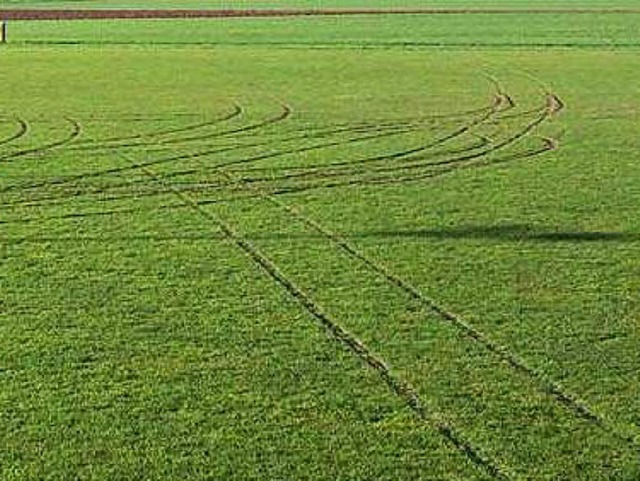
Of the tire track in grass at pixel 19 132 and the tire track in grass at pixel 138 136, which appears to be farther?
the tire track in grass at pixel 19 132

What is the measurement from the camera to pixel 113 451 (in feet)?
28.3

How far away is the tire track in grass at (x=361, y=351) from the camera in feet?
28.2

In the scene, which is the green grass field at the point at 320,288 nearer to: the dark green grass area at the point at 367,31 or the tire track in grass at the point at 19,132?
the tire track in grass at the point at 19,132

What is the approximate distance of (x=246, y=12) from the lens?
6216 cm

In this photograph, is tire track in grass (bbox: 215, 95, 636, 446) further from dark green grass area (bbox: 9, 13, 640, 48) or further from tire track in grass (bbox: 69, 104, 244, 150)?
dark green grass area (bbox: 9, 13, 640, 48)

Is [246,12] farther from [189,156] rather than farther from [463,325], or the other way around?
[463,325]

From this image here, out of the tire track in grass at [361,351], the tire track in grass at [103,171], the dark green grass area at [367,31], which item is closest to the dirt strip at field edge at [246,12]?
the dark green grass area at [367,31]

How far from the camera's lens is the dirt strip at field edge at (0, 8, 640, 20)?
59.6 m

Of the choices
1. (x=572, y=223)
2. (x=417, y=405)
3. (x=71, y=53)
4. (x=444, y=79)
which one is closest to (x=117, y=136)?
(x=572, y=223)

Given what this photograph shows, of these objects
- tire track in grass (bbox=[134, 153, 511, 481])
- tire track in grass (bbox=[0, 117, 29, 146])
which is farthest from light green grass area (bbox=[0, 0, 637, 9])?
tire track in grass (bbox=[134, 153, 511, 481])

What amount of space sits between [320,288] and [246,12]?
50.7 metres

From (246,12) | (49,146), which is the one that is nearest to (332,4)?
(246,12)

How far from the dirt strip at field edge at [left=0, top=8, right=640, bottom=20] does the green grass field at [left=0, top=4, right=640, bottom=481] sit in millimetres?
32565

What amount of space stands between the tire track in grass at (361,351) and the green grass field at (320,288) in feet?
0.08
